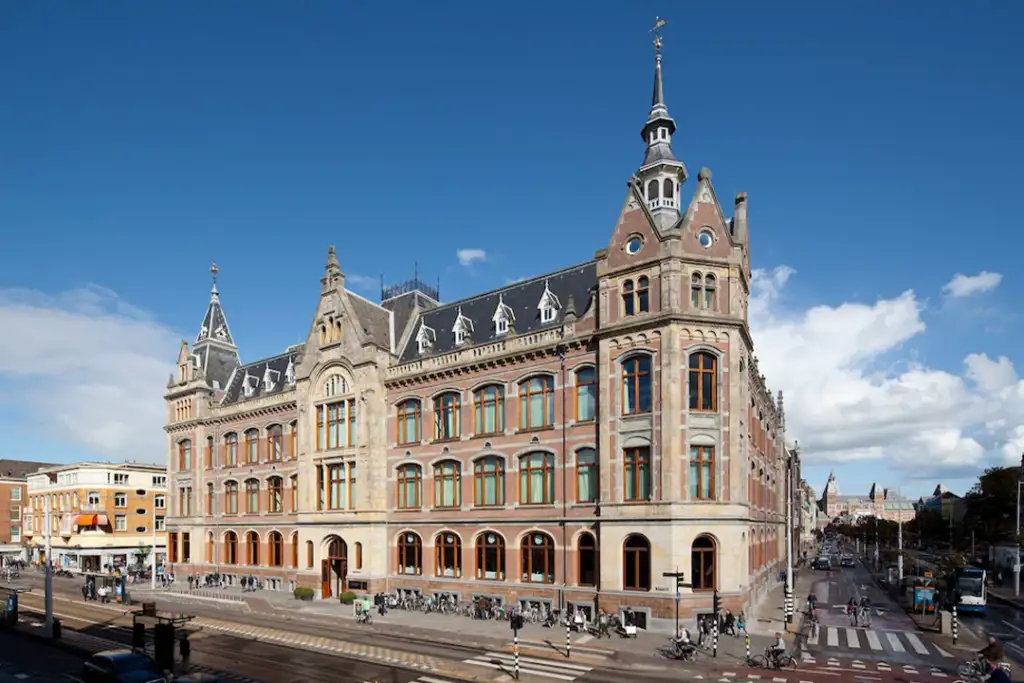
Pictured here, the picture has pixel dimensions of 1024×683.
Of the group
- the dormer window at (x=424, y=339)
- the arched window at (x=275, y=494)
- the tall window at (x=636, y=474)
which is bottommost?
the arched window at (x=275, y=494)

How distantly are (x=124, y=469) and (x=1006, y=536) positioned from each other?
104446mm

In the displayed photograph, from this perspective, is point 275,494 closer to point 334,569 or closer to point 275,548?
point 275,548

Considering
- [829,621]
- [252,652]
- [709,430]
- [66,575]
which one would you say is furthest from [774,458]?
[66,575]

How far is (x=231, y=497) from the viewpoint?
61.2 m

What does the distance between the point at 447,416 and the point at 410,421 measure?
3.53 metres

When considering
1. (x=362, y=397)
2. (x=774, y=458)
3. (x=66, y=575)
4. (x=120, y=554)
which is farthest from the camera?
(x=120, y=554)

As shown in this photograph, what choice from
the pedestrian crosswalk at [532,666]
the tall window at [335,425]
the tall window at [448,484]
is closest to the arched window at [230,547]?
the tall window at [335,425]

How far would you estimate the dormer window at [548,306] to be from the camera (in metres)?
43.1

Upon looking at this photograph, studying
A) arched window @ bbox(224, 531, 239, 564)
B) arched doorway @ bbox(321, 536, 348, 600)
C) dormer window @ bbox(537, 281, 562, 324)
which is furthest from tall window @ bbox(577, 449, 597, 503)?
arched window @ bbox(224, 531, 239, 564)

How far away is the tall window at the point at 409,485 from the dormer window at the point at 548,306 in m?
13.7

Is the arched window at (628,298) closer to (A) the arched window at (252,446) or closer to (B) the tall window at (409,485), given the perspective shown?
(B) the tall window at (409,485)

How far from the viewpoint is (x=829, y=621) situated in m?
41.9

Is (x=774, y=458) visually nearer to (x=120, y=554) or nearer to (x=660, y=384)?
(x=660, y=384)

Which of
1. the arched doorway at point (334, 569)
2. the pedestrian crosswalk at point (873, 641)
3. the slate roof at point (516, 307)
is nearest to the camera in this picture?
the pedestrian crosswalk at point (873, 641)
